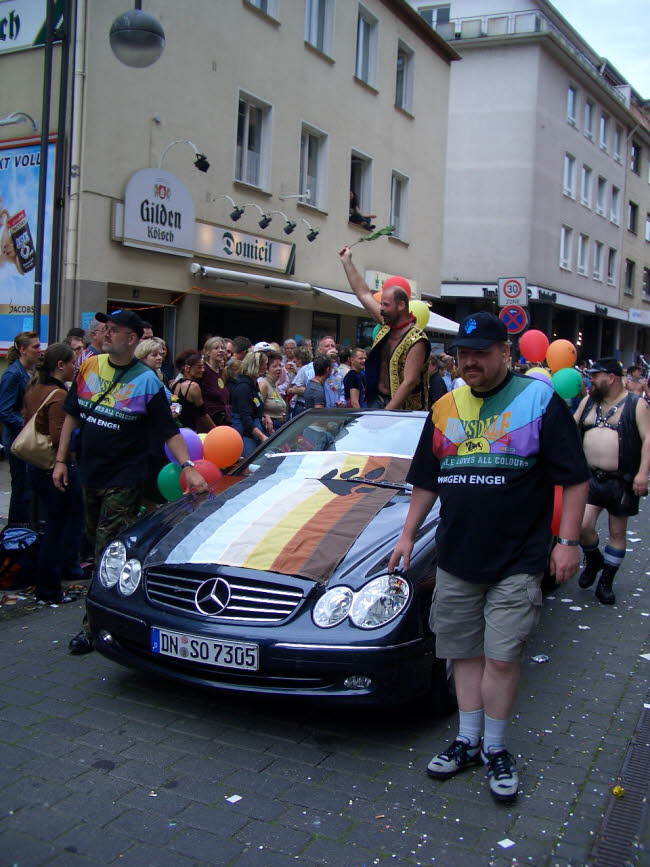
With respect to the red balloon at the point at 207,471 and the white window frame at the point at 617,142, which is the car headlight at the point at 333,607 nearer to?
the red balloon at the point at 207,471

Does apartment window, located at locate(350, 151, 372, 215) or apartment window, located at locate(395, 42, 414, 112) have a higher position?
apartment window, located at locate(395, 42, 414, 112)

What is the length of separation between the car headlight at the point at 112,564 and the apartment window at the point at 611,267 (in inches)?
1546

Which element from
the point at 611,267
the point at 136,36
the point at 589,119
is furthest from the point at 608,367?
the point at 611,267

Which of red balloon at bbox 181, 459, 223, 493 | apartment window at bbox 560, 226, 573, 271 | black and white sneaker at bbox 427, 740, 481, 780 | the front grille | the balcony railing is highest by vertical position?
the balcony railing

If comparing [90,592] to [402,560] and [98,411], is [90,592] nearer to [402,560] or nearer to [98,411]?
[98,411]

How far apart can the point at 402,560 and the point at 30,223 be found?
10696mm

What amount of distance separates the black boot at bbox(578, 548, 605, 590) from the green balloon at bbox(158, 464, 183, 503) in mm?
3301

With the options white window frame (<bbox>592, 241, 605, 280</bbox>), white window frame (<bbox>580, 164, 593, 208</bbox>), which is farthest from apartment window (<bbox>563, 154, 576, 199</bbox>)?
white window frame (<bbox>592, 241, 605, 280</bbox>)

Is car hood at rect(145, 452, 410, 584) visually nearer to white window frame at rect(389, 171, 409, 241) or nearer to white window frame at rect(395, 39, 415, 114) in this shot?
white window frame at rect(389, 171, 409, 241)

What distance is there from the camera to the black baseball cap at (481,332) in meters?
3.49

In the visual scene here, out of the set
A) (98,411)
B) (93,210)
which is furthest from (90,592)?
(93,210)

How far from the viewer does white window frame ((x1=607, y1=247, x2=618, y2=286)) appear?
4053 centimetres

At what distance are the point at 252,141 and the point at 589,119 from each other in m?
25.4

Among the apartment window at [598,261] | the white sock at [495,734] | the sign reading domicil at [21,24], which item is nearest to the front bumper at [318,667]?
the white sock at [495,734]
